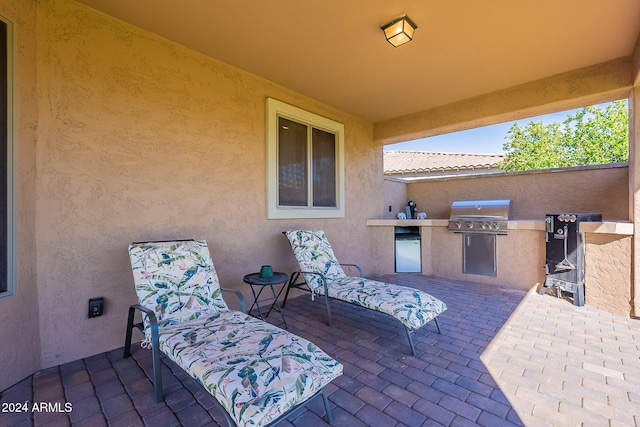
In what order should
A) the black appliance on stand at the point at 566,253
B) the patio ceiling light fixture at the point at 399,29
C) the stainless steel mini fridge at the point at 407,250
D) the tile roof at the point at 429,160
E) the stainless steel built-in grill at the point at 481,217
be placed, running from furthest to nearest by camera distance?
the tile roof at the point at 429,160, the stainless steel mini fridge at the point at 407,250, the stainless steel built-in grill at the point at 481,217, the black appliance on stand at the point at 566,253, the patio ceiling light fixture at the point at 399,29

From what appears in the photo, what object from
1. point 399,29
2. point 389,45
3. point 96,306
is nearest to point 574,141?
point 389,45

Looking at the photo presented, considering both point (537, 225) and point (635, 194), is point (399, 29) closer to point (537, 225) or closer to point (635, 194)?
point (635, 194)

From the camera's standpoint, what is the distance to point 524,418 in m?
1.75

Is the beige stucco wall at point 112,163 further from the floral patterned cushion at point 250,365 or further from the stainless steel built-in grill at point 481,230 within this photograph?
the stainless steel built-in grill at point 481,230

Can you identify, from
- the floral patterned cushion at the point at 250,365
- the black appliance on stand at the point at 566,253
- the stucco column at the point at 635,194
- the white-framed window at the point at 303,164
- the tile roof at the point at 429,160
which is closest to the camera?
the floral patterned cushion at the point at 250,365

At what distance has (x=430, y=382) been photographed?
2.15m

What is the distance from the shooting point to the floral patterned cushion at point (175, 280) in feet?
7.79

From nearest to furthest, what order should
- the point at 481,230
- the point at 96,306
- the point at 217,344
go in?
1. the point at 217,344
2. the point at 96,306
3. the point at 481,230

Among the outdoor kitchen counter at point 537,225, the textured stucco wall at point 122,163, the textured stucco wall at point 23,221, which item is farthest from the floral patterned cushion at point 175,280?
the outdoor kitchen counter at point 537,225

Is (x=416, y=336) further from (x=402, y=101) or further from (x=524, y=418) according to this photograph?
(x=402, y=101)

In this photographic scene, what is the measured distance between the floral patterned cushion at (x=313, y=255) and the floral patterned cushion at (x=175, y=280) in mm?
1200

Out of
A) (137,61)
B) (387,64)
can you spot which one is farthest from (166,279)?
(387,64)

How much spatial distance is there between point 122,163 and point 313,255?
2384mm

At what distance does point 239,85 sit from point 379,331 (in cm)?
346
